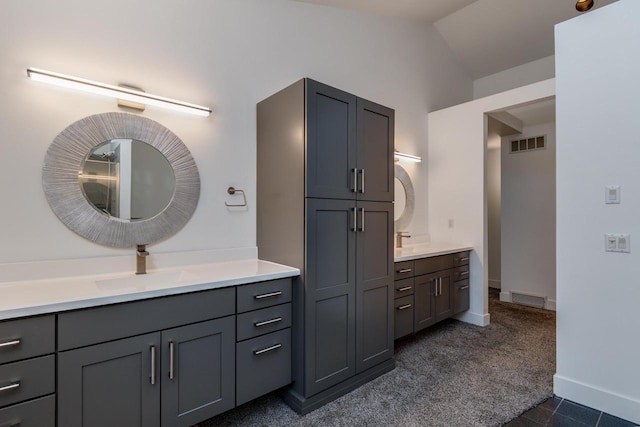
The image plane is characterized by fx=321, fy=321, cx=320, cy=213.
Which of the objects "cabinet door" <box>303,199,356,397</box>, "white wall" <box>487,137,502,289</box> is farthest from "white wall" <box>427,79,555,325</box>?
"cabinet door" <box>303,199,356,397</box>

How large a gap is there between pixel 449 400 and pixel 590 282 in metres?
1.19

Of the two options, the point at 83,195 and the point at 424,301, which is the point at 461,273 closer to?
the point at 424,301

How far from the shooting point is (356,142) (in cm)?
230

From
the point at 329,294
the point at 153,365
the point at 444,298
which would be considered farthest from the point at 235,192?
the point at 444,298

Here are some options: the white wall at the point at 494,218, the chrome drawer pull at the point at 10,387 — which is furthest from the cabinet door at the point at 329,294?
the white wall at the point at 494,218

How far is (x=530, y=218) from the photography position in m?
4.45

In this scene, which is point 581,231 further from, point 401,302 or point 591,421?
point 401,302

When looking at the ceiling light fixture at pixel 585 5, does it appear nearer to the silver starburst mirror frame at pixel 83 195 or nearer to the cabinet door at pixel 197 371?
the silver starburst mirror frame at pixel 83 195

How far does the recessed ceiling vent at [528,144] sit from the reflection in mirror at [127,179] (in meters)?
4.58

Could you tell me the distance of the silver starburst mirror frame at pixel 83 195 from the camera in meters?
1.75

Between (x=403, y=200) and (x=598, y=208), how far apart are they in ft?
6.19

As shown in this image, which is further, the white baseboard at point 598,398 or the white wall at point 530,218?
the white wall at point 530,218

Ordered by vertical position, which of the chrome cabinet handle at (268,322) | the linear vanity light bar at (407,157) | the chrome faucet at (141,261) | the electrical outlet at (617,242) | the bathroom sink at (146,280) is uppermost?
the linear vanity light bar at (407,157)

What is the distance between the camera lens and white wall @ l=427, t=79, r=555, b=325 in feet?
11.6
